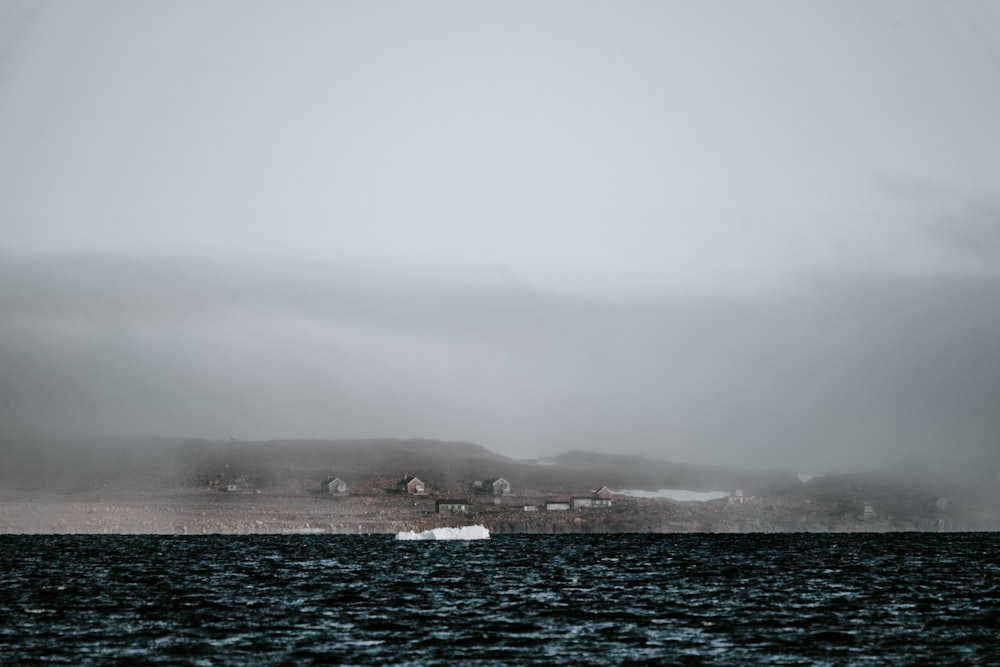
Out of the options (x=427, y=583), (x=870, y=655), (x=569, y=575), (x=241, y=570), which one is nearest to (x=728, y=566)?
(x=569, y=575)

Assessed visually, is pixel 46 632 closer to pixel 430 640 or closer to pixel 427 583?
pixel 430 640

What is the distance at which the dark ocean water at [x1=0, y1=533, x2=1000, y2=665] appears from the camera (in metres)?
49.2

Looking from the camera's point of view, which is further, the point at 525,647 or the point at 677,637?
the point at 677,637

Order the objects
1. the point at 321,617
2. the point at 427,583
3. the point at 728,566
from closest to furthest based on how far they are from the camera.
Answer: the point at 321,617, the point at 427,583, the point at 728,566

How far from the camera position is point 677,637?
55.2 metres

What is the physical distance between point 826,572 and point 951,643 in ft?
199

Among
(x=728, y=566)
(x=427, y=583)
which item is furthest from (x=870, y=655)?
(x=728, y=566)

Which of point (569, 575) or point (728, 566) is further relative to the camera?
point (728, 566)

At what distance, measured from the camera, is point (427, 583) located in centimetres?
9294

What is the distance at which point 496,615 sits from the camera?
6512 centimetres

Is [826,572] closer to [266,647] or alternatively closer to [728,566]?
[728,566]

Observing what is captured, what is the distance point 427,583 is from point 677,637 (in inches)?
1631

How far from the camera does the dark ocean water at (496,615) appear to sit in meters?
49.2

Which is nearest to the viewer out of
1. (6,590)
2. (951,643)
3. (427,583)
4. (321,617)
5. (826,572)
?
(951,643)
